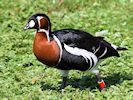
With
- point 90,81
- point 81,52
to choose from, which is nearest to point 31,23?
point 81,52

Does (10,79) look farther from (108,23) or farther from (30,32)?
(108,23)

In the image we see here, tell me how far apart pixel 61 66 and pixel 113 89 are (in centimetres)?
89

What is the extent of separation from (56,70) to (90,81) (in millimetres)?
827

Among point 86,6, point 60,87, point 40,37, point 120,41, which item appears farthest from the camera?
point 86,6

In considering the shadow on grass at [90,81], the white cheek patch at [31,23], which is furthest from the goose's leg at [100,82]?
the white cheek patch at [31,23]

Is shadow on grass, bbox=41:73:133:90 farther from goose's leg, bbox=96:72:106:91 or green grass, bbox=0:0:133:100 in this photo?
goose's leg, bbox=96:72:106:91

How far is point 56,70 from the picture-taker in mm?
8969

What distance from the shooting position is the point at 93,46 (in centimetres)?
777

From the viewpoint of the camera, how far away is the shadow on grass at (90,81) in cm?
810

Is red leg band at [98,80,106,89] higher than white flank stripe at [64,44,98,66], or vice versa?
white flank stripe at [64,44,98,66]

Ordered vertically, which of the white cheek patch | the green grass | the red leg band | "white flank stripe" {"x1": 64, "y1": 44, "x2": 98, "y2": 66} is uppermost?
the white cheek patch

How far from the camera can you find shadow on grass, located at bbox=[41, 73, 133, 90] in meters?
8.10

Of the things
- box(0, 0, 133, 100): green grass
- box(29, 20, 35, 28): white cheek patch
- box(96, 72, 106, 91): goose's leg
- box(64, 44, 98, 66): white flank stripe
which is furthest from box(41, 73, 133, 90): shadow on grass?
box(29, 20, 35, 28): white cheek patch

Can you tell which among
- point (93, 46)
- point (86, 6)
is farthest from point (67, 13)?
point (93, 46)
